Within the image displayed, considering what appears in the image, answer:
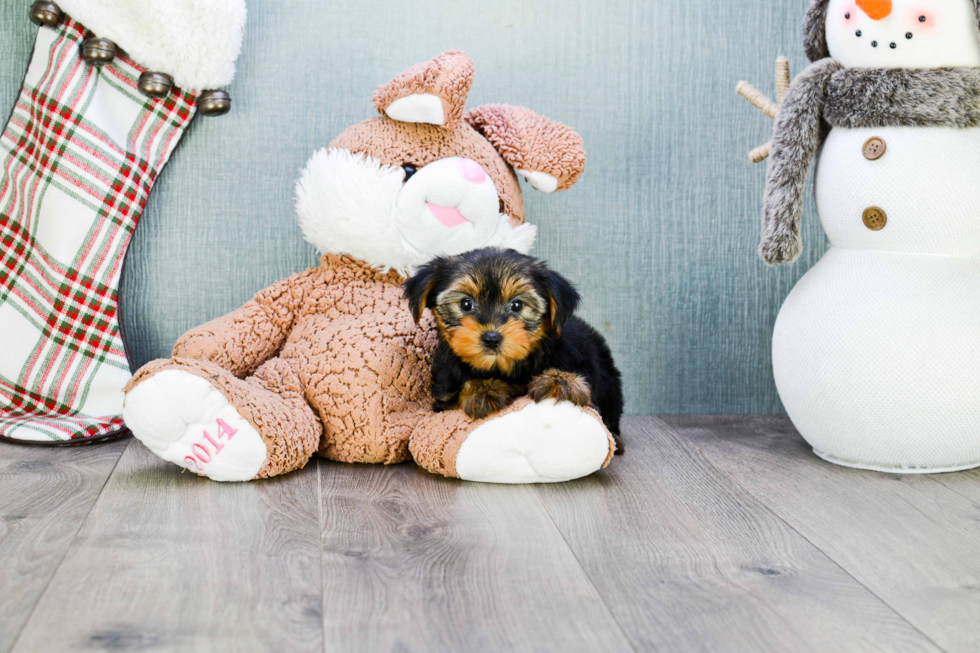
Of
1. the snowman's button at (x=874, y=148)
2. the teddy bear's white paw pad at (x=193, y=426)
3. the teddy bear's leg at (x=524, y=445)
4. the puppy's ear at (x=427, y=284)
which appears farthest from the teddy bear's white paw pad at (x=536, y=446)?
the snowman's button at (x=874, y=148)

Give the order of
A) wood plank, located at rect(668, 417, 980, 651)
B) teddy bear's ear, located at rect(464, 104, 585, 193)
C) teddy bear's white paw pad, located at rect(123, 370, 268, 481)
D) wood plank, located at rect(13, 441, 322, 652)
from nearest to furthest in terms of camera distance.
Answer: wood plank, located at rect(13, 441, 322, 652)
wood plank, located at rect(668, 417, 980, 651)
teddy bear's white paw pad, located at rect(123, 370, 268, 481)
teddy bear's ear, located at rect(464, 104, 585, 193)

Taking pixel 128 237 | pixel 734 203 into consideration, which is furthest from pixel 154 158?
pixel 734 203

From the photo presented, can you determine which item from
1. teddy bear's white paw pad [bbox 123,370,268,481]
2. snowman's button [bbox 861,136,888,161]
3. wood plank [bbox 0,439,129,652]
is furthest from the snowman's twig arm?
wood plank [bbox 0,439,129,652]

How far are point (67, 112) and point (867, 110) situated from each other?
167cm

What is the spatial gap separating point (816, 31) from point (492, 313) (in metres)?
0.95

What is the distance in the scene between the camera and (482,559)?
122cm

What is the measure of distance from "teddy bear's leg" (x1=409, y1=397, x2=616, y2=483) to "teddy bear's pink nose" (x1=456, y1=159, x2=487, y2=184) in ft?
1.51

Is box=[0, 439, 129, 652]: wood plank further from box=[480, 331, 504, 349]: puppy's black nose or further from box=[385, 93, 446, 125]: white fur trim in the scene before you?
box=[385, 93, 446, 125]: white fur trim

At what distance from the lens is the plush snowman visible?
5.27 ft

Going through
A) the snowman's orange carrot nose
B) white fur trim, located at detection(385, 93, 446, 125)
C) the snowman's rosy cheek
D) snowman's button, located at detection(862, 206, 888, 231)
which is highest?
the snowman's orange carrot nose

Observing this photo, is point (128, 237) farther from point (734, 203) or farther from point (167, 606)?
point (734, 203)

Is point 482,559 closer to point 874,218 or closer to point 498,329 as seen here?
point 498,329

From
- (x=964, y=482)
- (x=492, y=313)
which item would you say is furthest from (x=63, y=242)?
(x=964, y=482)

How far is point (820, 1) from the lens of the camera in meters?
1.78
